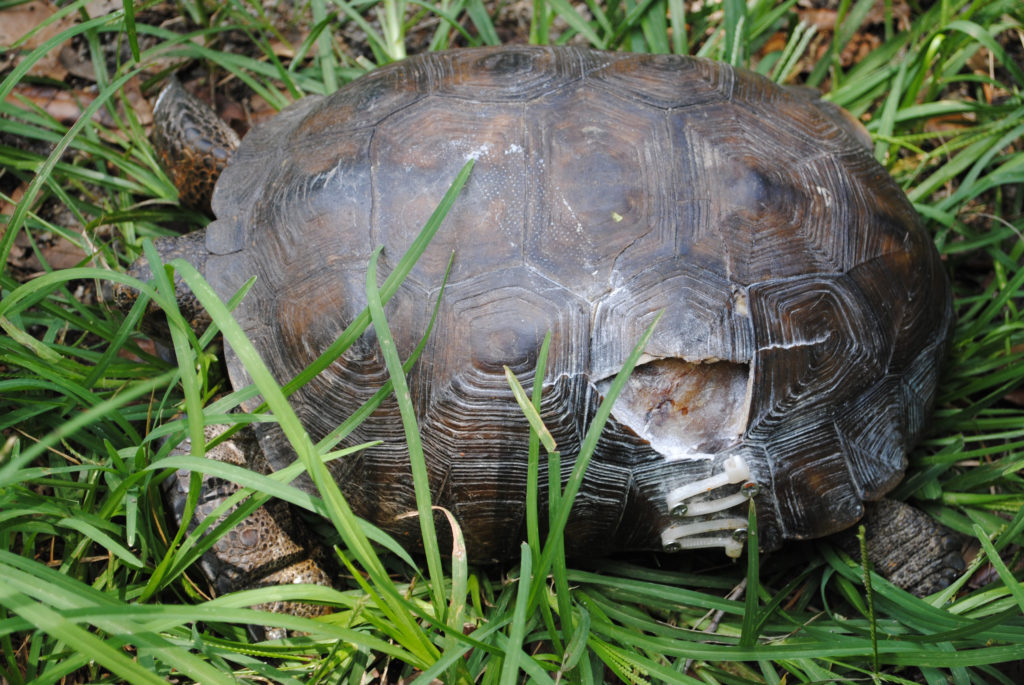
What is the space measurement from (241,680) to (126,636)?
0.57 meters

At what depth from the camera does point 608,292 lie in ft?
6.48

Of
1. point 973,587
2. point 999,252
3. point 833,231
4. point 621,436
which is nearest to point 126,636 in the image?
point 621,436

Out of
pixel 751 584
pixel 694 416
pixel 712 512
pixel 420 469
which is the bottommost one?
pixel 712 512

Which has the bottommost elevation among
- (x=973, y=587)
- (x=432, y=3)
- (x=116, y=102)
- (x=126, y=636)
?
(x=973, y=587)

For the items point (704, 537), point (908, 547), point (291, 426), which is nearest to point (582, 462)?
point (291, 426)

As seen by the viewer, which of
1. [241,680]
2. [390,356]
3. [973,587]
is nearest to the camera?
[390,356]

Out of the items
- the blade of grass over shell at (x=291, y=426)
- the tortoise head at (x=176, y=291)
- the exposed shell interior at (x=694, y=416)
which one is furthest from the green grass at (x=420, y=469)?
the exposed shell interior at (x=694, y=416)

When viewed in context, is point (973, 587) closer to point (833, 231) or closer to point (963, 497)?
point (963, 497)

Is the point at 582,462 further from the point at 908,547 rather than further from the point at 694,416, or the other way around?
the point at 908,547

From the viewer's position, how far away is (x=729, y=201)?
207 centimetres

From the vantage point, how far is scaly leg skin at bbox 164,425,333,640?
2291 mm

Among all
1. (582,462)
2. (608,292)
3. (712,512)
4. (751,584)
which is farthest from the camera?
(712,512)

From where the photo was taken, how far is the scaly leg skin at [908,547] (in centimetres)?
230

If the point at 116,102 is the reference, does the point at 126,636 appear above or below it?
below
